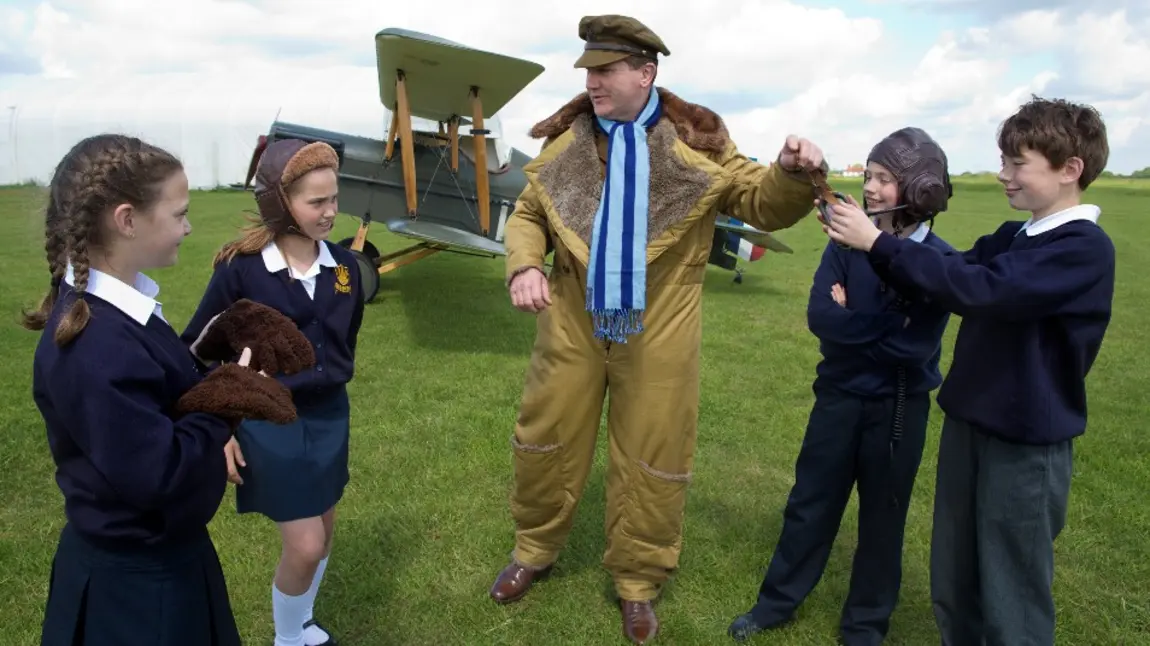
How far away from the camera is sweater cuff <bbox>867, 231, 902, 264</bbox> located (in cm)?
195

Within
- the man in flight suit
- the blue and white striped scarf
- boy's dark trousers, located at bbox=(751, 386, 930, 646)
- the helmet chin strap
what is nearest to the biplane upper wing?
the man in flight suit

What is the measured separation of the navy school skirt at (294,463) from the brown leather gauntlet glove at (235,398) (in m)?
0.68

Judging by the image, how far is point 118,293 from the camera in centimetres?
139

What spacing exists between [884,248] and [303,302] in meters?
1.58

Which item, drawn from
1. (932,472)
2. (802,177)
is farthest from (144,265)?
(932,472)

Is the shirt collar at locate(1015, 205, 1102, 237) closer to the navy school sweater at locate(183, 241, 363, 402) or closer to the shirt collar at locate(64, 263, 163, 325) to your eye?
the navy school sweater at locate(183, 241, 363, 402)

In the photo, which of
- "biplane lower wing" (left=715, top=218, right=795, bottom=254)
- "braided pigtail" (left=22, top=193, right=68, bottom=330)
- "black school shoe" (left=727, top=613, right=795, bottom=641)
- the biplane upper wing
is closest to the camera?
"braided pigtail" (left=22, top=193, right=68, bottom=330)

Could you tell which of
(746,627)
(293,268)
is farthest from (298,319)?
(746,627)

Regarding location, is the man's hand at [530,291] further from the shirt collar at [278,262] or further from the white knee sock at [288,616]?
the white knee sock at [288,616]

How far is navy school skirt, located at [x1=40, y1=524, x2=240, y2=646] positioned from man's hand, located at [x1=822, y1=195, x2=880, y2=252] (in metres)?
1.68

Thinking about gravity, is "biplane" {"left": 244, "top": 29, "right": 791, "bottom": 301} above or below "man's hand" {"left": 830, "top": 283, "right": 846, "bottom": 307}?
above

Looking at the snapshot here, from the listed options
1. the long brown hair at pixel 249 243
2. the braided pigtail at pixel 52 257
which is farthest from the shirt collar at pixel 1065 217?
the braided pigtail at pixel 52 257

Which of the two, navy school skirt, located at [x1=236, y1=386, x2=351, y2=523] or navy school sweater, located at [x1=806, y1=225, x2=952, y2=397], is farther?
navy school sweater, located at [x1=806, y1=225, x2=952, y2=397]

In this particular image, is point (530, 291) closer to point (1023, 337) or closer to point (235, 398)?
point (235, 398)
